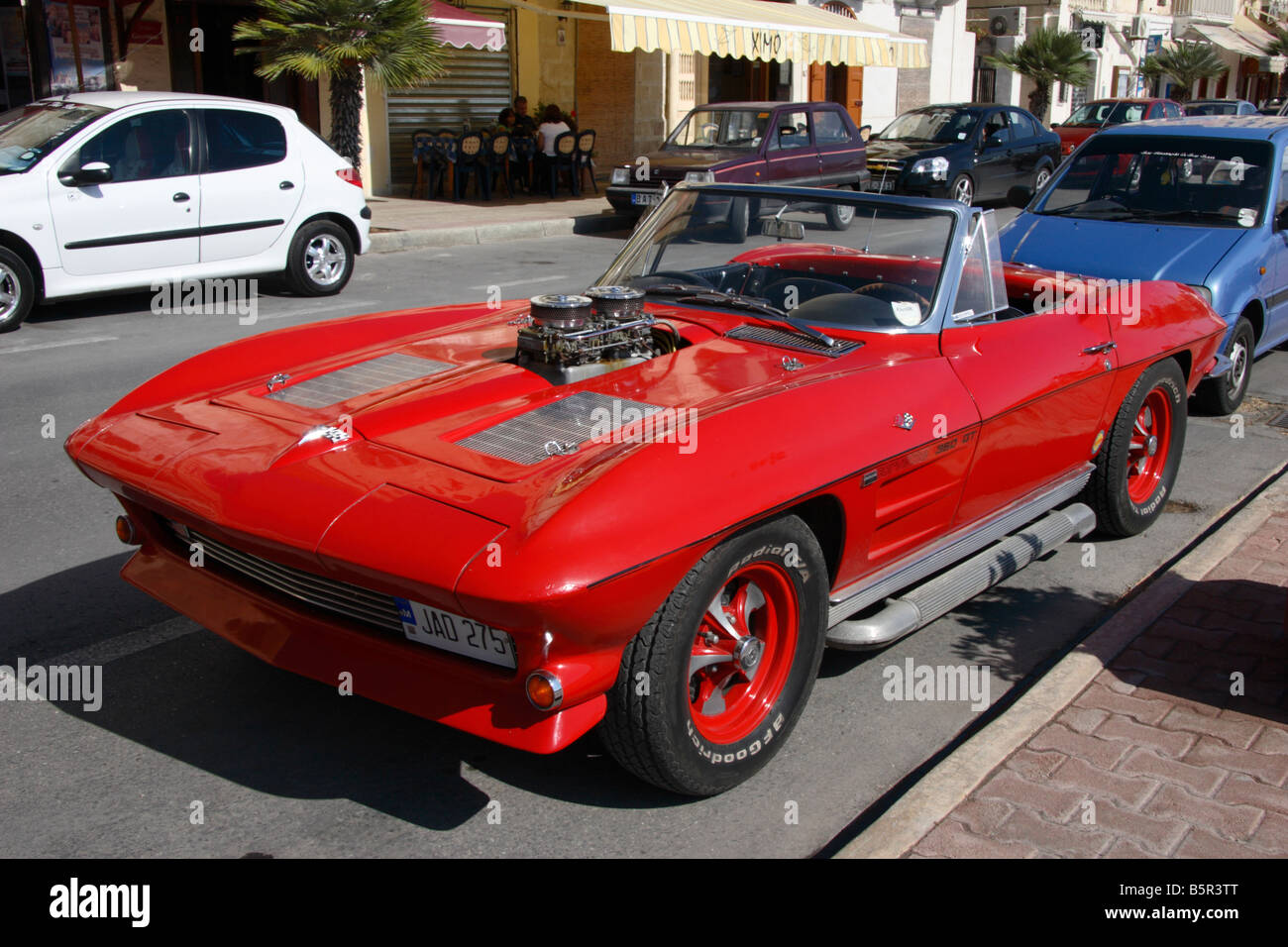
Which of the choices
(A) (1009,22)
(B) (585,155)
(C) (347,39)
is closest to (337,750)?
(C) (347,39)

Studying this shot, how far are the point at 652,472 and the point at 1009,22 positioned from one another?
3721 centimetres

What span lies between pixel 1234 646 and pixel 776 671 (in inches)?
73.2

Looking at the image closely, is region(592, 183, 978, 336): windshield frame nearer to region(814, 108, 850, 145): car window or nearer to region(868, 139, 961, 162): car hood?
region(814, 108, 850, 145): car window

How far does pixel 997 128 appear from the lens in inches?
727

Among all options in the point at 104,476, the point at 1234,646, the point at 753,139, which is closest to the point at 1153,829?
the point at 1234,646

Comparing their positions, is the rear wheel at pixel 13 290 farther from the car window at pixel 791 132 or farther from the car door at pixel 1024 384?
the car window at pixel 791 132

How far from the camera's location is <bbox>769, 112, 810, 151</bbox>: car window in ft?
52.2

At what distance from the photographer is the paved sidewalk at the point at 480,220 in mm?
14164

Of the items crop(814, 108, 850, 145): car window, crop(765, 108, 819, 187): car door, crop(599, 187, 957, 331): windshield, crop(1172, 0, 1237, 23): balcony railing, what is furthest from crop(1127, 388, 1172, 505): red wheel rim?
crop(1172, 0, 1237, 23): balcony railing

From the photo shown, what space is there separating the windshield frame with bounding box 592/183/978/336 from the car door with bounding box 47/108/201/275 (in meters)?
5.88

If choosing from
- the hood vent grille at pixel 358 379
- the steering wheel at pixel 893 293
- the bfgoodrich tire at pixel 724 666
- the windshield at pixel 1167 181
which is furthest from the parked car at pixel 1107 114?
the bfgoodrich tire at pixel 724 666

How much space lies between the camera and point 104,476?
11.0 ft

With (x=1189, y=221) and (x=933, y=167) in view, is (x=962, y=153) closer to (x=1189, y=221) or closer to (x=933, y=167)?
(x=933, y=167)

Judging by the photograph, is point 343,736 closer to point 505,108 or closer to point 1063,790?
point 1063,790
